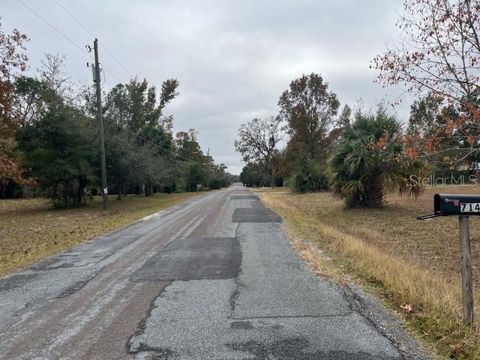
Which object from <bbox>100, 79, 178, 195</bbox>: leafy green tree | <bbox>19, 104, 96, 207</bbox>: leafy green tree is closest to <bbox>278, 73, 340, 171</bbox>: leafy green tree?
<bbox>100, 79, 178, 195</bbox>: leafy green tree

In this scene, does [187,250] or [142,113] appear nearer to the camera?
[187,250]

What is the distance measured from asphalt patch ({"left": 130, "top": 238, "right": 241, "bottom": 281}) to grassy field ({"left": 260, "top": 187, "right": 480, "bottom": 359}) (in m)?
1.49

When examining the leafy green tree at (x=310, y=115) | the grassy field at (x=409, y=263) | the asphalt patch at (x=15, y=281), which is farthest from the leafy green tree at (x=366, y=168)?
the leafy green tree at (x=310, y=115)

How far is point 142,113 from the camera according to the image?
4884cm

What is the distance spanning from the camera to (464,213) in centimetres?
402

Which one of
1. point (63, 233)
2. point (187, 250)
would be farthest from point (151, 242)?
point (63, 233)

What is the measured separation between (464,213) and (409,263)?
455cm

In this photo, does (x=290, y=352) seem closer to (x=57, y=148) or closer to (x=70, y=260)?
(x=70, y=260)

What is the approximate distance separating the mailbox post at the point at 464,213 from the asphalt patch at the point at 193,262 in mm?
3451

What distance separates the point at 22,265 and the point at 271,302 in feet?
18.0

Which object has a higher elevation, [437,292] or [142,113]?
[142,113]

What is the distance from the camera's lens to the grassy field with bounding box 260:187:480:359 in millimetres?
4215

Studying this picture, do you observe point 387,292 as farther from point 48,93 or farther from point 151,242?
point 48,93

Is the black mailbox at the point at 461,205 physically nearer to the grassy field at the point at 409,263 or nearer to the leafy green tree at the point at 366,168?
the grassy field at the point at 409,263
